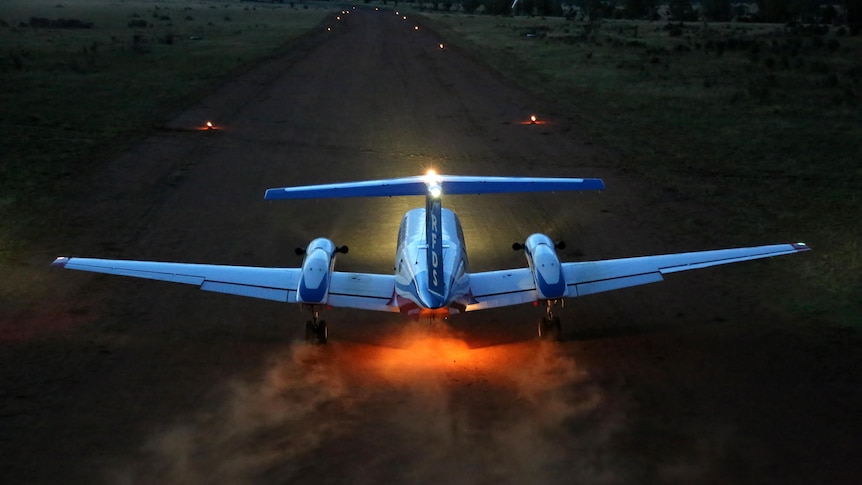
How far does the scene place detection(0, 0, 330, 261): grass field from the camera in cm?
3125

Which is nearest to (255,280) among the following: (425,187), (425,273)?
(425,273)

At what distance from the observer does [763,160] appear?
34.2m

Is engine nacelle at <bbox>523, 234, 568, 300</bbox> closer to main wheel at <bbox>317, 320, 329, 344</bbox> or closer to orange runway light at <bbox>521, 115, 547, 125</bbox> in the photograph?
main wheel at <bbox>317, 320, 329, 344</bbox>

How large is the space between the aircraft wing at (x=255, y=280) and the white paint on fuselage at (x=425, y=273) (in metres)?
0.48

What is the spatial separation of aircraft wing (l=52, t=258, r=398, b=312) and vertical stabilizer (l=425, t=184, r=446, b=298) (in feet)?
3.88

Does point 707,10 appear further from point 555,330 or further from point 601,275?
point 555,330

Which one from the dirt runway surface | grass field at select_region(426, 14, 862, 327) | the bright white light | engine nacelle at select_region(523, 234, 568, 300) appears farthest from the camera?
grass field at select_region(426, 14, 862, 327)

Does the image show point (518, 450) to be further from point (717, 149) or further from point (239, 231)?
point (717, 149)

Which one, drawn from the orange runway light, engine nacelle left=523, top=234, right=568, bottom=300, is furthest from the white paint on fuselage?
the orange runway light

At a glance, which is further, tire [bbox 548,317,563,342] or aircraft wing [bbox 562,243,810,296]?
tire [bbox 548,317,563,342]

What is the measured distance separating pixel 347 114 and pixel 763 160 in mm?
23380

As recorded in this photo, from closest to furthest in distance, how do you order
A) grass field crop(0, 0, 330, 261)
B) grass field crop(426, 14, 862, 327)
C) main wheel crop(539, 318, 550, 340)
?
main wheel crop(539, 318, 550, 340), grass field crop(426, 14, 862, 327), grass field crop(0, 0, 330, 261)

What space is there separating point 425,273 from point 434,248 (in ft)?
2.48

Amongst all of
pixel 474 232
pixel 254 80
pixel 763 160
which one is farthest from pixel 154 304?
pixel 254 80
